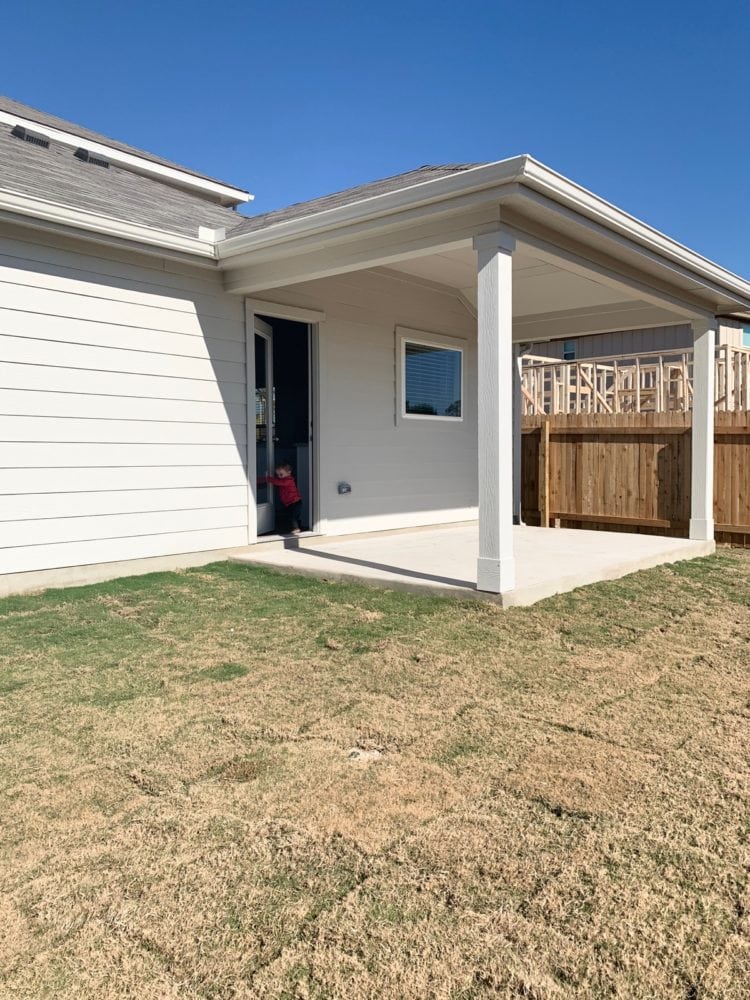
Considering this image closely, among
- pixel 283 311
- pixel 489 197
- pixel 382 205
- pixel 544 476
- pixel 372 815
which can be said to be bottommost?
pixel 372 815

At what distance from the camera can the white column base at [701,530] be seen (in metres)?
8.52

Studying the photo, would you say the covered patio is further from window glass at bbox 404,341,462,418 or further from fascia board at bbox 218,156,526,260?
window glass at bbox 404,341,462,418

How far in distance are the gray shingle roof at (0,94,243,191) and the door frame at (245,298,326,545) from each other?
475 cm

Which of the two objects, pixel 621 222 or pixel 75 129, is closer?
pixel 621 222

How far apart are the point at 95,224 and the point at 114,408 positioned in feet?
4.89

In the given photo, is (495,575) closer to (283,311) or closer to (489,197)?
(489,197)

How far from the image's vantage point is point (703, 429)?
28.0ft

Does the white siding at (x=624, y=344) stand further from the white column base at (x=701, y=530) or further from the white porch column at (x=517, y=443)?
the white column base at (x=701, y=530)

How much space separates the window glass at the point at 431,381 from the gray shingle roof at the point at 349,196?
7.19ft

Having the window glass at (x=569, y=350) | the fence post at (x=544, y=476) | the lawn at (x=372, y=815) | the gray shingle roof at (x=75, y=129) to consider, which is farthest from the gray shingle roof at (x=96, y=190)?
the window glass at (x=569, y=350)

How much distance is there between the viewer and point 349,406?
26.5ft

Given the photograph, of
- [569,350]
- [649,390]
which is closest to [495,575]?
[649,390]

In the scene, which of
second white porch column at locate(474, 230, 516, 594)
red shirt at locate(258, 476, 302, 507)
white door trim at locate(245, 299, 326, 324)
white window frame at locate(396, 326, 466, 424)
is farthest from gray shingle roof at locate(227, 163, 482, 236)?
red shirt at locate(258, 476, 302, 507)

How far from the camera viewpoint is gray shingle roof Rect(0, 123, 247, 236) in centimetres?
582
